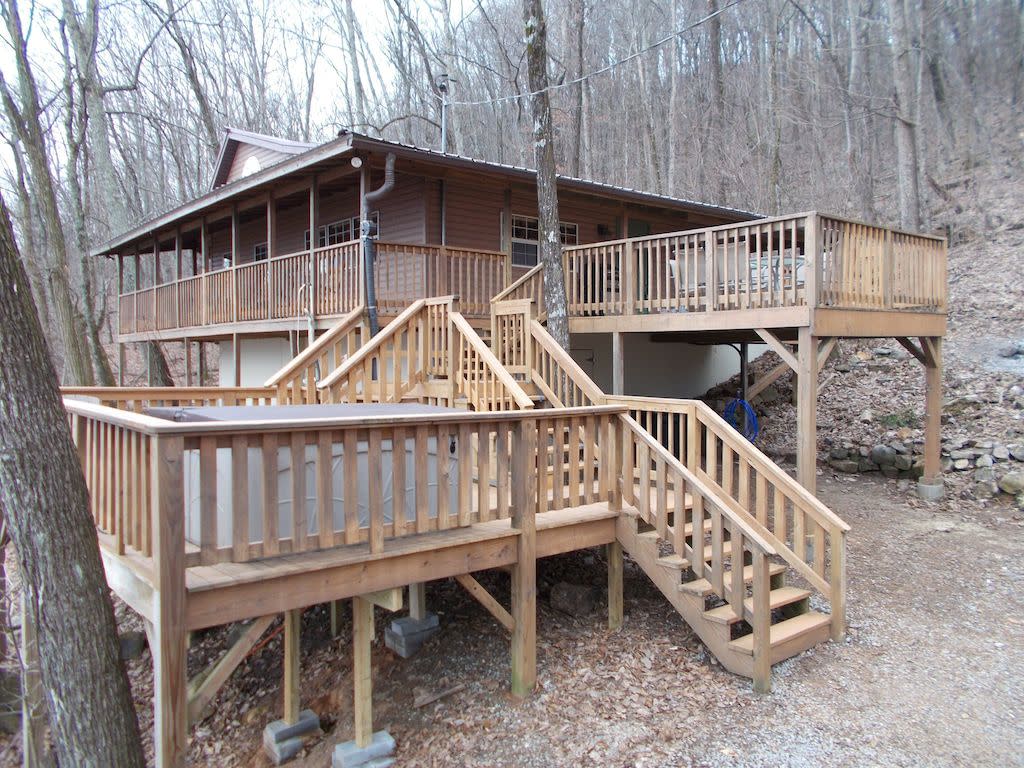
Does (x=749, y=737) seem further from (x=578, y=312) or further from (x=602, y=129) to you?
(x=602, y=129)

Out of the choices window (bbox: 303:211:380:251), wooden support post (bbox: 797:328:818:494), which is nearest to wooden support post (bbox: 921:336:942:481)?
wooden support post (bbox: 797:328:818:494)

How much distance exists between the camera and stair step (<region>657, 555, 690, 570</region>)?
5.77 m

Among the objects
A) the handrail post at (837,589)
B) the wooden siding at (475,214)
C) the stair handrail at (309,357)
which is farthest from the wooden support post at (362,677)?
the wooden siding at (475,214)

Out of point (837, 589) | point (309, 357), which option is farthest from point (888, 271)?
point (309, 357)

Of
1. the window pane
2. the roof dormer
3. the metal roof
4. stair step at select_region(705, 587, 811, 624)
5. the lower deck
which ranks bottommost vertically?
stair step at select_region(705, 587, 811, 624)

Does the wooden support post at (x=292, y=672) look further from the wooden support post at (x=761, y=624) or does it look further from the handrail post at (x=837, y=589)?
the handrail post at (x=837, y=589)

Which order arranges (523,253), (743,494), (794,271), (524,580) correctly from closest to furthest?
(524,580), (743,494), (794,271), (523,253)

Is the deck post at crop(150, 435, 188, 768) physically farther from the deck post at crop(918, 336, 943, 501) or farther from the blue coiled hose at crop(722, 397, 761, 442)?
the blue coiled hose at crop(722, 397, 761, 442)

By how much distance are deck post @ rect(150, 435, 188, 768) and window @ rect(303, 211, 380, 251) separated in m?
10.4

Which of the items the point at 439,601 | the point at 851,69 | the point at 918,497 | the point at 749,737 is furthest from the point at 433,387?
the point at 851,69

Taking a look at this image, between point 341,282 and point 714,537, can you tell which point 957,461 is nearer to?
point 714,537

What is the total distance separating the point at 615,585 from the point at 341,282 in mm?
6510

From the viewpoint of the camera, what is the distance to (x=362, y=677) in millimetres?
5090

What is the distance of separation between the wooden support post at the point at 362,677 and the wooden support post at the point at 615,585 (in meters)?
2.20
